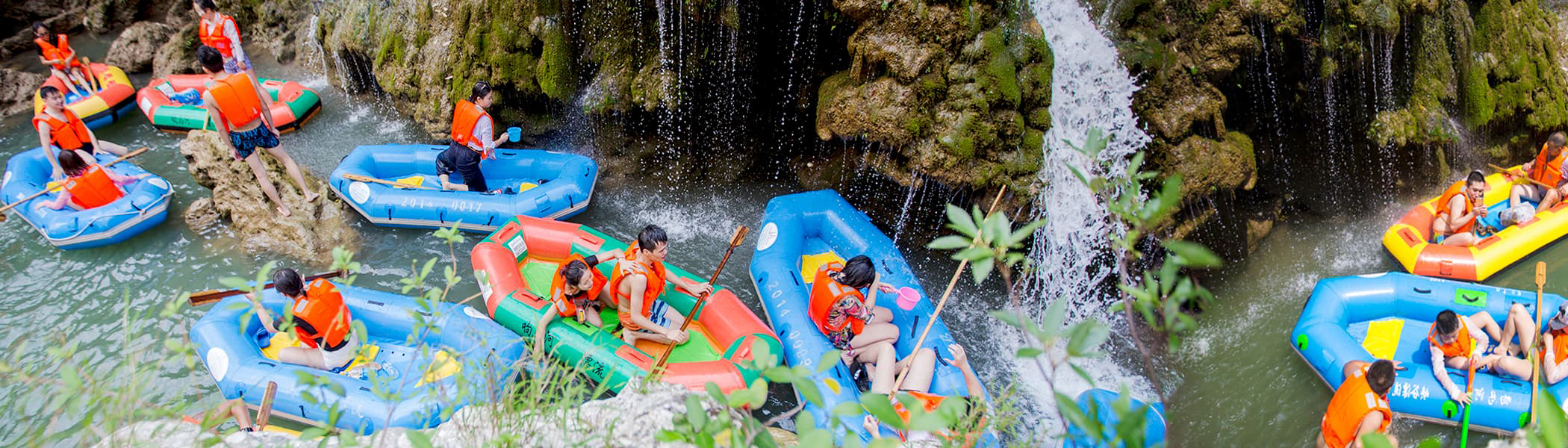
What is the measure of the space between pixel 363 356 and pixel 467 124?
2520 millimetres

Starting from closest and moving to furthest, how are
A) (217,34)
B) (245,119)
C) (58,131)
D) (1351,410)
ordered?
(1351,410) < (245,119) < (58,131) < (217,34)

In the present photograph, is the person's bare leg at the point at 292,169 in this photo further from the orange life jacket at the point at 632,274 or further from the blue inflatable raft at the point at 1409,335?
the blue inflatable raft at the point at 1409,335

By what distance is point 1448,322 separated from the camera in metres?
4.89

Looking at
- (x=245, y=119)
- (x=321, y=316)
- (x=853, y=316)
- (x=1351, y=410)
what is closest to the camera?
(x=1351, y=410)

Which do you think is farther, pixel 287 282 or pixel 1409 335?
pixel 1409 335

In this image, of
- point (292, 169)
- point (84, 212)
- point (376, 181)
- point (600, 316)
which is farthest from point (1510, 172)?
point (84, 212)

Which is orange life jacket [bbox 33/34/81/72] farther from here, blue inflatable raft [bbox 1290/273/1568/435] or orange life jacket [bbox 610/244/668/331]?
blue inflatable raft [bbox 1290/273/1568/435]

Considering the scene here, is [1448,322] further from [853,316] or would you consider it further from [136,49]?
[136,49]

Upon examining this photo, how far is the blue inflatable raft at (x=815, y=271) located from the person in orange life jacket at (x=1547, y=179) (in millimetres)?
5515

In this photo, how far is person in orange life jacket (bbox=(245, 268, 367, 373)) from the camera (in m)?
4.73

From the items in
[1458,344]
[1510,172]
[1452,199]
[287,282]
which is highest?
[287,282]

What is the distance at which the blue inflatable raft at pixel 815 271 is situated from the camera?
4785 mm

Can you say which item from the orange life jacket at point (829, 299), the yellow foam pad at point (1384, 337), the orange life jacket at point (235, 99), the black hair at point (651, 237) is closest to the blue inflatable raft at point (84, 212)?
the orange life jacket at point (235, 99)

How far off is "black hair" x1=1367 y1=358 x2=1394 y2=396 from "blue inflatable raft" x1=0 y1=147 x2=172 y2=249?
8922 millimetres
